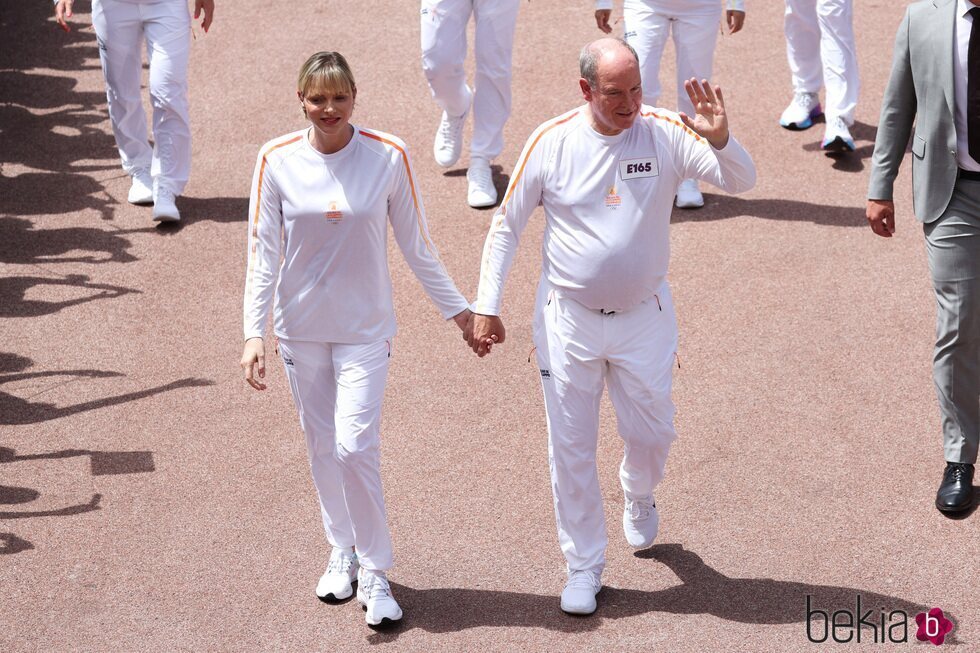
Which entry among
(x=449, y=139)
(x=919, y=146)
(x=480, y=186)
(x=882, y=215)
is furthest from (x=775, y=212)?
(x=919, y=146)

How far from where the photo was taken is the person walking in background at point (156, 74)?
9.45 m

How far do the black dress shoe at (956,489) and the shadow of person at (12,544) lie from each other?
406 cm

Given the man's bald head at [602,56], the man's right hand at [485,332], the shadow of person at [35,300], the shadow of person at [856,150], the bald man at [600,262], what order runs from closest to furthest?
the man's bald head at [602,56] → the bald man at [600,262] → the man's right hand at [485,332] → the shadow of person at [35,300] → the shadow of person at [856,150]

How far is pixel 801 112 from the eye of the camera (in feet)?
34.1

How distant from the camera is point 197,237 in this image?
962 centimetres

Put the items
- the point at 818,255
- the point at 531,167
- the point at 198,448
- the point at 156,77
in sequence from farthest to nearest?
the point at 156,77
the point at 818,255
the point at 198,448
the point at 531,167

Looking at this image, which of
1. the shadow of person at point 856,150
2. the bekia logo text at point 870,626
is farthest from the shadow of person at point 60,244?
the bekia logo text at point 870,626

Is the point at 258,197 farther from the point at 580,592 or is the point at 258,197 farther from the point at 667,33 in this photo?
the point at 667,33

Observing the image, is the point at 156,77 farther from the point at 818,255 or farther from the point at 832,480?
the point at 832,480

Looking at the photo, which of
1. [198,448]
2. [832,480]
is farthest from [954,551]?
[198,448]

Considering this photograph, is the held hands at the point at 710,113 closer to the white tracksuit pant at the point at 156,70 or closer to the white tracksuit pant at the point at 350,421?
the white tracksuit pant at the point at 350,421

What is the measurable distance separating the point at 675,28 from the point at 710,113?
380 cm

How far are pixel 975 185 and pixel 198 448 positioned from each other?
3869mm

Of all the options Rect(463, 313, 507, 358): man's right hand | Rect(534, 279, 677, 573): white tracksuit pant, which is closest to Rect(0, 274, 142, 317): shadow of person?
Rect(463, 313, 507, 358): man's right hand
